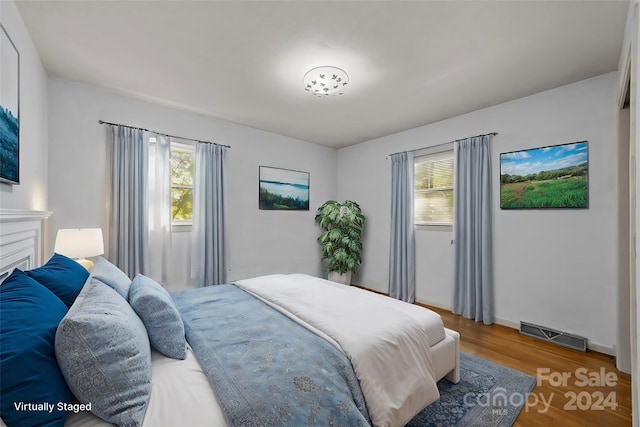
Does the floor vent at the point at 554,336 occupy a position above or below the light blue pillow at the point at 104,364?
below

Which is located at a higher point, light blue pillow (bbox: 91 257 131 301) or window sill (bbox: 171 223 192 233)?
window sill (bbox: 171 223 192 233)

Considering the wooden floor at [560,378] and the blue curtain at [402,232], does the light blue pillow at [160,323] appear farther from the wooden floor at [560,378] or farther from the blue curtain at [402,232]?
the blue curtain at [402,232]

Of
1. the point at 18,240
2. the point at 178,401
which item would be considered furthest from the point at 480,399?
the point at 18,240

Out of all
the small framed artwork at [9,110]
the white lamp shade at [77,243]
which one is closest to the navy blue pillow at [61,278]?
the small framed artwork at [9,110]

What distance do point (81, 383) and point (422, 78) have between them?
3.20 meters

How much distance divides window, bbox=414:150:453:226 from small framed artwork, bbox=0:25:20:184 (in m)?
4.26

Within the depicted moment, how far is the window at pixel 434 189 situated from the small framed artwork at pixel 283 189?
1919 millimetres

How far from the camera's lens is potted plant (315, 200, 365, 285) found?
4718 millimetres

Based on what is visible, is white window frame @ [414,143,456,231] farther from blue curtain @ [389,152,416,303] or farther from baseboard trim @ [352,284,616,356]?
baseboard trim @ [352,284,616,356]

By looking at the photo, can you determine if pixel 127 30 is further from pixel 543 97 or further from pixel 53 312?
pixel 543 97

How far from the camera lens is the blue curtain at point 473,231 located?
11.1 ft

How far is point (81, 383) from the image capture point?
0.92 meters

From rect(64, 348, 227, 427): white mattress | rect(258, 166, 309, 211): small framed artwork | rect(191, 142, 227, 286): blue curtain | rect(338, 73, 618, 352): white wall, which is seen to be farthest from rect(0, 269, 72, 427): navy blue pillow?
rect(338, 73, 618, 352): white wall

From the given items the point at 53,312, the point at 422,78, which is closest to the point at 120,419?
the point at 53,312
